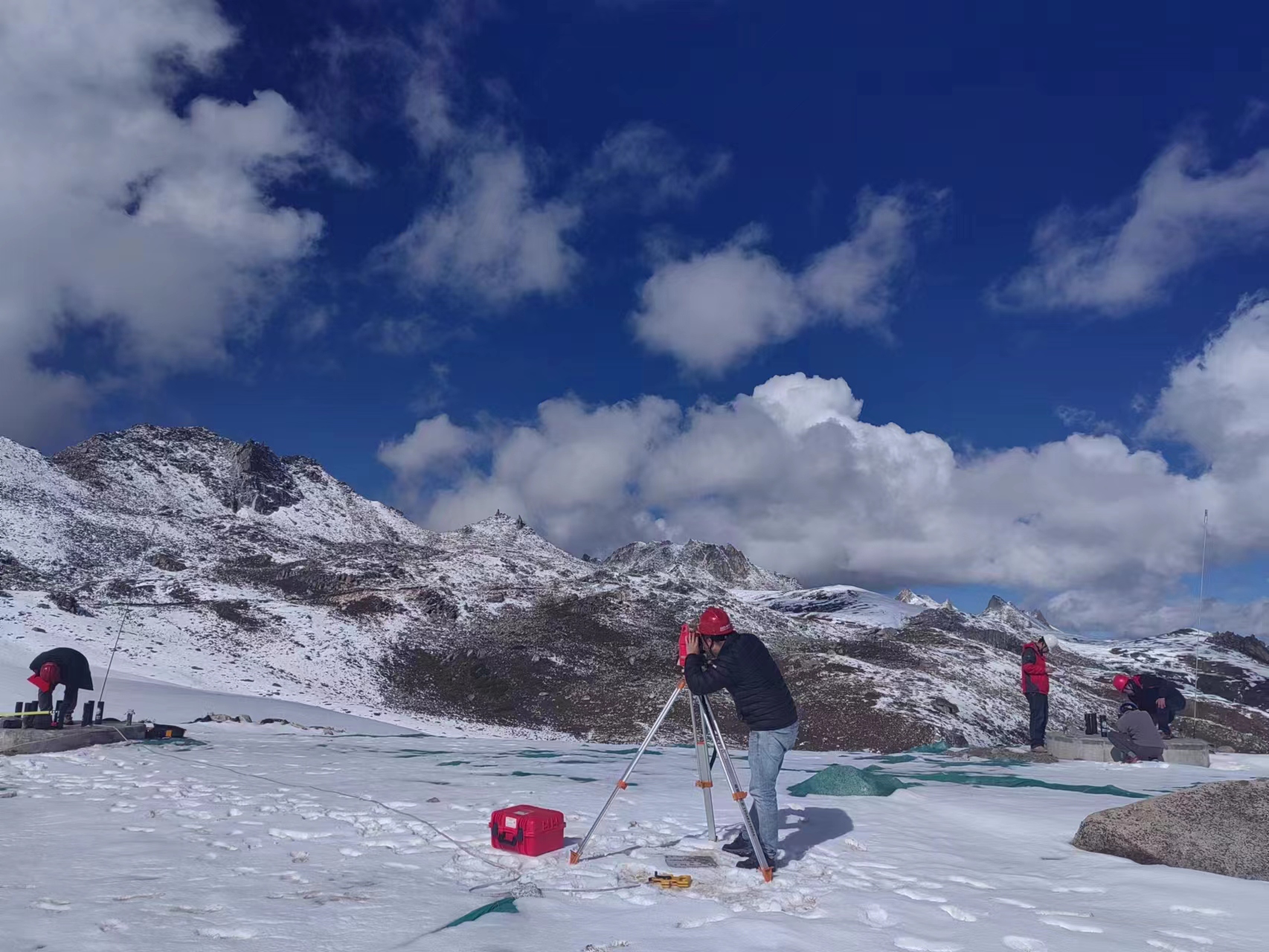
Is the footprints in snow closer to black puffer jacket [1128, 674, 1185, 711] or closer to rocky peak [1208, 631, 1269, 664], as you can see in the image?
black puffer jacket [1128, 674, 1185, 711]

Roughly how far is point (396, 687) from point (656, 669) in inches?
536

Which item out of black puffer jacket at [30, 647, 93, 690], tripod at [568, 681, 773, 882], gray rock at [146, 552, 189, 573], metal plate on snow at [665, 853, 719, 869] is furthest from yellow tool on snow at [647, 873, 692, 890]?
gray rock at [146, 552, 189, 573]

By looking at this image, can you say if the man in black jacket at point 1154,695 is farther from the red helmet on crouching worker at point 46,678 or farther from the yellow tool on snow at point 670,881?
the red helmet on crouching worker at point 46,678

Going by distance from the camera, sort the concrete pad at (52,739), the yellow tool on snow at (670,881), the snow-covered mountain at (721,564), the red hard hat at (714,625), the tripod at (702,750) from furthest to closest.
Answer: the snow-covered mountain at (721,564) < the concrete pad at (52,739) < the red hard hat at (714,625) < the tripod at (702,750) < the yellow tool on snow at (670,881)

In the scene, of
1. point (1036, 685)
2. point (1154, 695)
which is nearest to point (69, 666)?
point (1036, 685)

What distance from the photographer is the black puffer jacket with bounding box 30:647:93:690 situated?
49.5ft

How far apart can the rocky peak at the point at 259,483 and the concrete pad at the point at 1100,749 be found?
81.7 m

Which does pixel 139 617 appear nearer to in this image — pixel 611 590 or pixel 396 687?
pixel 396 687

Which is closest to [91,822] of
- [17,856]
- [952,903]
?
[17,856]

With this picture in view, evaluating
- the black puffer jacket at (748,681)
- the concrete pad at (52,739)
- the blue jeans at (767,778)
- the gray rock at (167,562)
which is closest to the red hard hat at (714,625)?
the black puffer jacket at (748,681)

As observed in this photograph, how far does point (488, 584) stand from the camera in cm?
5797

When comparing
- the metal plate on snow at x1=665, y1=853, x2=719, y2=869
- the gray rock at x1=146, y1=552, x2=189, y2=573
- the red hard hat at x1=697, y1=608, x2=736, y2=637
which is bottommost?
the metal plate on snow at x1=665, y1=853, x2=719, y2=869

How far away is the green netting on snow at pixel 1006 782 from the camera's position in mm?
12680

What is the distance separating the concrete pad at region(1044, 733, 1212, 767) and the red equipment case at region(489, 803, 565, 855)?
14686mm
